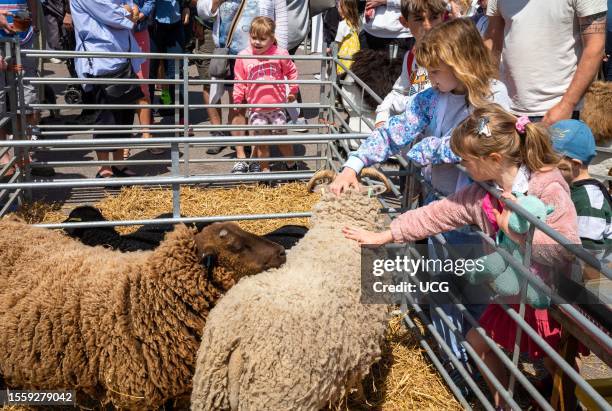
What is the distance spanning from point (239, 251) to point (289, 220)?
2643 millimetres

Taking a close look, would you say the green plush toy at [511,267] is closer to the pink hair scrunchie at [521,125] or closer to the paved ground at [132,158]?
the pink hair scrunchie at [521,125]

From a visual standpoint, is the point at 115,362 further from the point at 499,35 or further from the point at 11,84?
the point at 11,84

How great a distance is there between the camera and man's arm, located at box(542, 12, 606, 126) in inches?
148

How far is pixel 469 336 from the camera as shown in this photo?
10.8 feet

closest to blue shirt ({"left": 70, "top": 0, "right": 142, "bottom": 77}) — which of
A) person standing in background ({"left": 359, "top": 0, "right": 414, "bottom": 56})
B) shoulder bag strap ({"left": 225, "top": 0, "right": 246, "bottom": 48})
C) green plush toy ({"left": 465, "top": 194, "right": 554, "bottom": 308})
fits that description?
shoulder bag strap ({"left": 225, "top": 0, "right": 246, "bottom": 48})

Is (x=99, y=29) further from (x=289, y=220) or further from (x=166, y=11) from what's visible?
(x=289, y=220)

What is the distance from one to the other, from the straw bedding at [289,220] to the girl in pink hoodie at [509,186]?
26.0 inches

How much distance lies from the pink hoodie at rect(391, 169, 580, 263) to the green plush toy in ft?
Result: 0.22

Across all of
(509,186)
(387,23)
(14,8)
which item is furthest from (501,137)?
(14,8)

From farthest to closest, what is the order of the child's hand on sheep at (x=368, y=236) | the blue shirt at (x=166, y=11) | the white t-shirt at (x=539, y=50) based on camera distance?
1. the blue shirt at (x=166, y=11)
2. the white t-shirt at (x=539, y=50)
3. the child's hand on sheep at (x=368, y=236)

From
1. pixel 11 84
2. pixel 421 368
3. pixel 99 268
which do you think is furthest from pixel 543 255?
pixel 11 84

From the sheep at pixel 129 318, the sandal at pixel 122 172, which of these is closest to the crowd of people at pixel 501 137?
the sheep at pixel 129 318

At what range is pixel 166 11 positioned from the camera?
8.65 meters

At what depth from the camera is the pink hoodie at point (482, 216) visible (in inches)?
103
